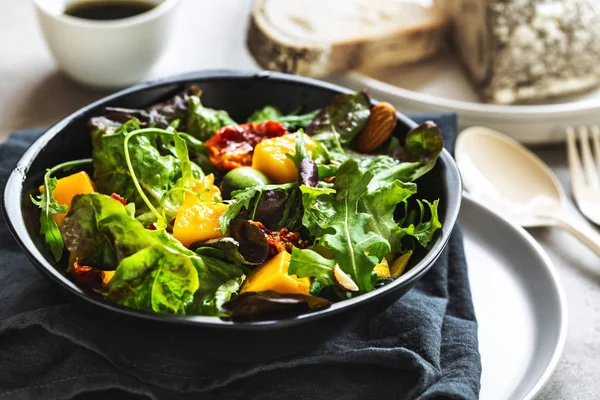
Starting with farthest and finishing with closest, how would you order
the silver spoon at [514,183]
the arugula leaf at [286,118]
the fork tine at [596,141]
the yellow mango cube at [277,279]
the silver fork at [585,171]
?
1. the fork tine at [596,141]
2. the silver fork at [585,171]
3. the silver spoon at [514,183]
4. the arugula leaf at [286,118]
5. the yellow mango cube at [277,279]

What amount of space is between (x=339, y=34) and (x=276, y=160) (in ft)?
4.49

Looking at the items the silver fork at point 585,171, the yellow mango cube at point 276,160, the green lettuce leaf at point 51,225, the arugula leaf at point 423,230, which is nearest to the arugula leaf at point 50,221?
the green lettuce leaf at point 51,225

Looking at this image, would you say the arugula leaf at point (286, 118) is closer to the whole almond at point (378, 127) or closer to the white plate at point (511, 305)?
the whole almond at point (378, 127)

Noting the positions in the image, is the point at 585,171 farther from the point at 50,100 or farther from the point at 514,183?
the point at 50,100

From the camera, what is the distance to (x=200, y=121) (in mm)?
1995

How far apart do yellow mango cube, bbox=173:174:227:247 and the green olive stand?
87mm

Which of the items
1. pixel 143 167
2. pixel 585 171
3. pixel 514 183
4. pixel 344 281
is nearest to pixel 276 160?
pixel 143 167

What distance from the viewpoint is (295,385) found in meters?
1.65

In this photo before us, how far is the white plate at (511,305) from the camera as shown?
1.71 metres

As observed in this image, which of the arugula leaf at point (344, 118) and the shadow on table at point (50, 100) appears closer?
the arugula leaf at point (344, 118)

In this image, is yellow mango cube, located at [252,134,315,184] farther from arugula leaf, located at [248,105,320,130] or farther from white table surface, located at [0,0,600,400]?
white table surface, located at [0,0,600,400]

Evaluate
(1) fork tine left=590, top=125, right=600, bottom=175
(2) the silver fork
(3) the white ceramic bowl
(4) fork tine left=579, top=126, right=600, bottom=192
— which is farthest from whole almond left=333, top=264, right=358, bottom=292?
(3) the white ceramic bowl

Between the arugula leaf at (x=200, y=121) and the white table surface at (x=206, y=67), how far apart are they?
1.10m

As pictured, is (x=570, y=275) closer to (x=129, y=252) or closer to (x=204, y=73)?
(x=204, y=73)
